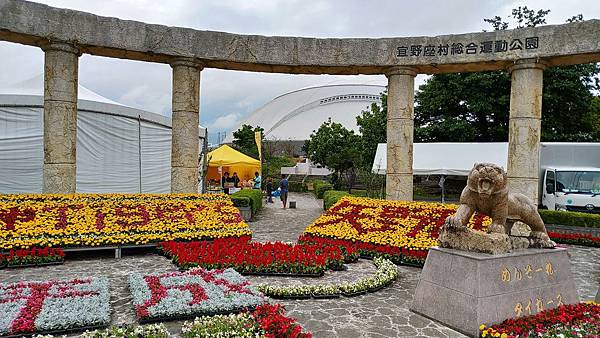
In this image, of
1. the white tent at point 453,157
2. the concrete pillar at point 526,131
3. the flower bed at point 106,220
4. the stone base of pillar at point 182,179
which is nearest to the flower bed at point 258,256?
the flower bed at point 106,220

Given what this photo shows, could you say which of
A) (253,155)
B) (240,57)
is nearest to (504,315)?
(240,57)

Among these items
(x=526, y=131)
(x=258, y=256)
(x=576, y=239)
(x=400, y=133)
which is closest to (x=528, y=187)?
(x=526, y=131)

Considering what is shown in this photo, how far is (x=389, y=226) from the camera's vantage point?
34.8 ft

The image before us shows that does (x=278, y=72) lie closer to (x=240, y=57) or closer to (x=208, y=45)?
(x=240, y=57)

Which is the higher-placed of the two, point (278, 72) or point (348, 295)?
point (278, 72)

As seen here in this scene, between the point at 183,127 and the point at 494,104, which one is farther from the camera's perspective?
the point at 494,104

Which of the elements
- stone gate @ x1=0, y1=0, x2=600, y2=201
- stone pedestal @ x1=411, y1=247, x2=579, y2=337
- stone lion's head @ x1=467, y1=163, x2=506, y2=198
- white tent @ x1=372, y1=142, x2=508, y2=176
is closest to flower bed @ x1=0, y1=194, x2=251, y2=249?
stone gate @ x1=0, y1=0, x2=600, y2=201

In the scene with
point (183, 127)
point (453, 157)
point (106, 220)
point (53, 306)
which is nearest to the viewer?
point (53, 306)

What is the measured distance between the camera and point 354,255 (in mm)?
9070

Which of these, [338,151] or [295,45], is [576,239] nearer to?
[295,45]

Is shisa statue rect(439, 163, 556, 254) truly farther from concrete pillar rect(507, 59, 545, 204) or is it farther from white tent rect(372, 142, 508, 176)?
Answer: white tent rect(372, 142, 508, 176)

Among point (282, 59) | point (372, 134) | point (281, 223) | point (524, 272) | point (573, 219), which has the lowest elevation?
point (281, 223)

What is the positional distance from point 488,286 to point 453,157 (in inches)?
626

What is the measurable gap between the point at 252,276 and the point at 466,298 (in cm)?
385
